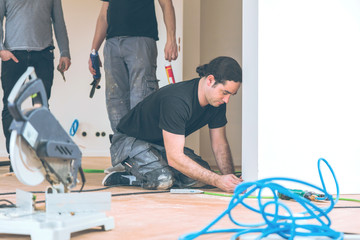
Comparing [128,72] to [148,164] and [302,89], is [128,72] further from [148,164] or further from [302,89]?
[302,89]

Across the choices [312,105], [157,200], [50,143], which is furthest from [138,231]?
[312,105]

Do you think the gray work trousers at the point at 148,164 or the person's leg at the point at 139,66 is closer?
the gray work trousers at the point at 148,164

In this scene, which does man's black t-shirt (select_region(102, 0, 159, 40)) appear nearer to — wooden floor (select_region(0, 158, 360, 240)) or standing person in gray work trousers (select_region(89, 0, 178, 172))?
standing person in gray work trousers (select_region(89, 0, 178, 172))

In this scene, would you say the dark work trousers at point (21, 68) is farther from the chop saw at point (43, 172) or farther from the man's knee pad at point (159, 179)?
the chop saw at point (43, 172)

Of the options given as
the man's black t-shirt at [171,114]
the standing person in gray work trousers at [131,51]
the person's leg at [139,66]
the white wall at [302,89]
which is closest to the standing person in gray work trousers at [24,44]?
the standing person in gray work trousers at [131,51]

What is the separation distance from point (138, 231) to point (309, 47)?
1.33m

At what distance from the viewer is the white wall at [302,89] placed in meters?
2.27

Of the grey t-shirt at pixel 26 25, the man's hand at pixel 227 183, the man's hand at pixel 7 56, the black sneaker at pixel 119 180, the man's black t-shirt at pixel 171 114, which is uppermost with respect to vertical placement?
the grey t-shirt at pixel 26 25

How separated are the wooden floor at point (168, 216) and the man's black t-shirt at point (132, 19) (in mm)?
967

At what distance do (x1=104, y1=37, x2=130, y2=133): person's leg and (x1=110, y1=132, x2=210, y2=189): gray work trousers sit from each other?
0.34m

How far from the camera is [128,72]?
301 centimetres

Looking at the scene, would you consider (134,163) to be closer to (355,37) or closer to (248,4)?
(248,4)

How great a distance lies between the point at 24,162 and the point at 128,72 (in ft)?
6.19

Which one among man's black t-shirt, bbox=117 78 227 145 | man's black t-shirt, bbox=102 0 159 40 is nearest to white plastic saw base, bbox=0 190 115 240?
man's black t-shirt, bbox=117 78 227 145
